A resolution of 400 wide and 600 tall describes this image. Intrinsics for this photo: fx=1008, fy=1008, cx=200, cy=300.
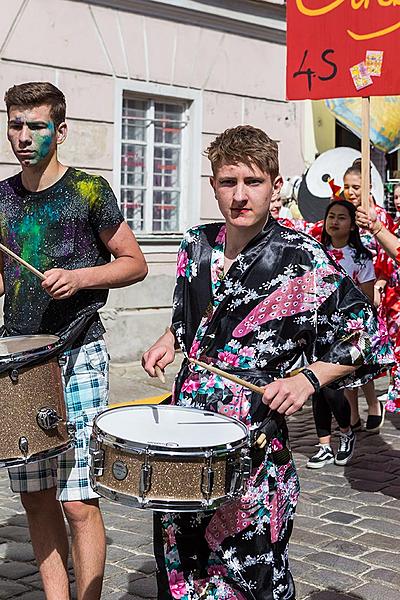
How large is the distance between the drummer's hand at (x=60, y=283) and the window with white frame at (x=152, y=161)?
733cm

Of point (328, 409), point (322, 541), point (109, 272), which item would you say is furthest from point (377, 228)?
point (109, 272)

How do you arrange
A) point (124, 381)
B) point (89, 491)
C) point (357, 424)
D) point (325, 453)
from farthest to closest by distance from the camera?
point (124, 381) → point (357, 424) → point (325, 453) → point (89, 491)

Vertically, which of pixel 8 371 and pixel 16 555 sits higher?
pixel 8 371

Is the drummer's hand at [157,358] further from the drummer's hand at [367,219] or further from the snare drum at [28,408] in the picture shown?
the drummer's hand at [367,219]

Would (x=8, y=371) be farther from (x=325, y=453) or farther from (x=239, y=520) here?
(x=325, y=453)

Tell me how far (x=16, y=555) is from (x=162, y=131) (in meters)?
6.98

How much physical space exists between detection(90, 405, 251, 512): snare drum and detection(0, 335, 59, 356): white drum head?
50cm

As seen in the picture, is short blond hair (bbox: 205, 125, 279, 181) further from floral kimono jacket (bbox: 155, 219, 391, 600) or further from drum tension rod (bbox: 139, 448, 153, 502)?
drum tension rod (bbox: 139, 448, 153, 502)

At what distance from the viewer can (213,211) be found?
37.4ft

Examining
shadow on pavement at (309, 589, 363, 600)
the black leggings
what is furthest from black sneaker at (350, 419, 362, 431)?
shadow on pavement at (309, 589, 363, 600)

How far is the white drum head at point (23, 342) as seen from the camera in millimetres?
3367

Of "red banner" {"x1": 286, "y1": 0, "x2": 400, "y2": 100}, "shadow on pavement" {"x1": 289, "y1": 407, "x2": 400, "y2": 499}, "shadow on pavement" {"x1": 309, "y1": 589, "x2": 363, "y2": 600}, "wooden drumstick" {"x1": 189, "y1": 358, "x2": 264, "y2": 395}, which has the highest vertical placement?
"red banner" {"x1": 286, "y1": 0, "x2": 400, "y2": 100}

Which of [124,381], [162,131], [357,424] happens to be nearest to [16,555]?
[357,424]

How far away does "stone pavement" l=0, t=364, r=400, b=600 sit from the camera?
173 inches
